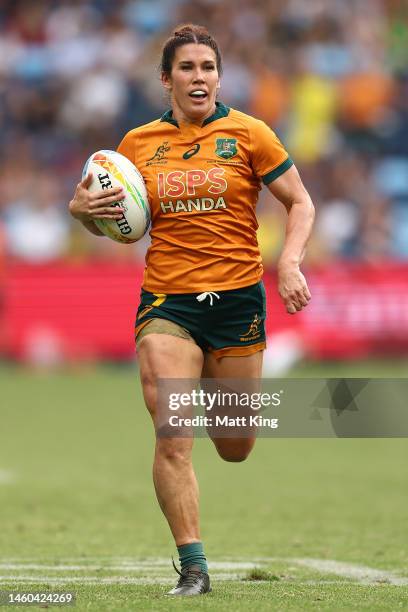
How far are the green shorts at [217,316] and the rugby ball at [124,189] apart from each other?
1.01 feet

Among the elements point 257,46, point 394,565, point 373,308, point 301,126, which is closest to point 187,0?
point 257,46

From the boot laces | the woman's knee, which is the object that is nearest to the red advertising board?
the woman's knee

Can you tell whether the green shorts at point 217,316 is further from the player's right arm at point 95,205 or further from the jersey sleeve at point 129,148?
the jersey sleeve at point 129,148

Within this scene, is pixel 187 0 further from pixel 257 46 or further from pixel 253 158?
pixel 253 158

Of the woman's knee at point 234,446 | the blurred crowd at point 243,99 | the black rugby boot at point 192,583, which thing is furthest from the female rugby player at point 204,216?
the blurred crowd at point 243,99

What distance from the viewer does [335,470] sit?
12.0 metres

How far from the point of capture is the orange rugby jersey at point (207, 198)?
6578 mm

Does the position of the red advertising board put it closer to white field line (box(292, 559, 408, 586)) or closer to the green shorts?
white field line (box(292, 559, 408, 586))

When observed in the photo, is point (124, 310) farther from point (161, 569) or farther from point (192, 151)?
point (192, 151)

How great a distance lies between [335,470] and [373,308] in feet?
26.8

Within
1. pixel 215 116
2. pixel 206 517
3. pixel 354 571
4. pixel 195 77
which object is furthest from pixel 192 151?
pixel 206 517

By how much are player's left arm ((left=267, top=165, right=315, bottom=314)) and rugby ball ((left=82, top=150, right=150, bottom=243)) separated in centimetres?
61

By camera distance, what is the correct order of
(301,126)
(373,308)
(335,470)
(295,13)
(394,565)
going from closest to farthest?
(394,565) → (335,470) → (373,308) → (301,126) → (295,13)

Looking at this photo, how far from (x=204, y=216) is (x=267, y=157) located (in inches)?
16.0
